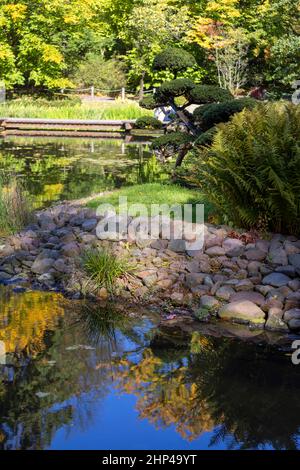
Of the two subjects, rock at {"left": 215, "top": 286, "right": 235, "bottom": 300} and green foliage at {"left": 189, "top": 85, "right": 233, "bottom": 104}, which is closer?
rock at {"left": 215, "top": 286, "right": 235, "bottom": 300}

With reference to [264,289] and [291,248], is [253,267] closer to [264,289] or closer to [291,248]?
[264,289]

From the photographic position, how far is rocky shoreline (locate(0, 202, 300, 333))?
551 cm

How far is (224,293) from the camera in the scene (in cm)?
571

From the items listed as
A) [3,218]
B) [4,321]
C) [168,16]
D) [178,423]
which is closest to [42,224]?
[3,218]

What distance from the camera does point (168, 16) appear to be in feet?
85.0

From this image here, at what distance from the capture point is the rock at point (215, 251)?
20.4ft

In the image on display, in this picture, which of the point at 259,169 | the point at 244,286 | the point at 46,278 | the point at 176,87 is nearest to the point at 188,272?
the point at 244,286

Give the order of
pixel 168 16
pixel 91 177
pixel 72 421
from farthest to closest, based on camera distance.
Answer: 1. pixel 168 16
2. pixel 91 177
3. pixel 72 421

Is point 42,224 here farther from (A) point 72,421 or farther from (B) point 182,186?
(A) point 72,421

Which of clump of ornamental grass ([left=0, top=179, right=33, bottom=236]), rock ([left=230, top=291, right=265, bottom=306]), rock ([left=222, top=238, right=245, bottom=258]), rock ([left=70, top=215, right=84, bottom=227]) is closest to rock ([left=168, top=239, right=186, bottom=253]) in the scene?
rock ([left=222, top=238, right=245, bottom=258])

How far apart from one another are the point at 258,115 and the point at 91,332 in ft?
9.57

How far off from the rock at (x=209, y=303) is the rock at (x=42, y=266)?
1.70m

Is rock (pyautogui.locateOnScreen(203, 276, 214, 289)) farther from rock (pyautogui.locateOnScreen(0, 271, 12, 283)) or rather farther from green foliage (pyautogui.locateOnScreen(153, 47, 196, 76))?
green foliage (pyautogui.locateOnScreen(153, 47, 196, 76))

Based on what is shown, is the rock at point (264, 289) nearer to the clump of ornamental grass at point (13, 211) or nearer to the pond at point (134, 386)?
the pond at point (134, 386)
